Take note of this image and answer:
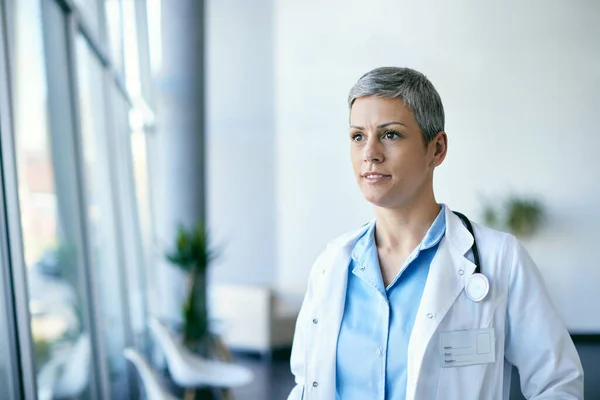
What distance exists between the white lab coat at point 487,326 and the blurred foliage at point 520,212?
2346 mm

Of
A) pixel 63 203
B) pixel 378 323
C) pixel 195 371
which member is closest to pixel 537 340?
pixel 378 323

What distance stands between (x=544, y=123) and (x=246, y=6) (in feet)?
15.8

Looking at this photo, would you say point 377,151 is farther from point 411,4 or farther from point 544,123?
point 411,4

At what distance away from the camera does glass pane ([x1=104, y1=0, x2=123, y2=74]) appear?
14.1 feet

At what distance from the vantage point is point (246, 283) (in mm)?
7328

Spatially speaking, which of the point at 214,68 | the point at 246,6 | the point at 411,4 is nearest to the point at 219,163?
the point at 214,68

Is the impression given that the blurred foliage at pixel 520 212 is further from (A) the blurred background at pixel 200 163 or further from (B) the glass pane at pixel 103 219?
(B) the glass pane at pixel 103 219

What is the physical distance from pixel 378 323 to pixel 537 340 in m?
0.30

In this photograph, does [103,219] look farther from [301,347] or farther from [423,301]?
[423,301]

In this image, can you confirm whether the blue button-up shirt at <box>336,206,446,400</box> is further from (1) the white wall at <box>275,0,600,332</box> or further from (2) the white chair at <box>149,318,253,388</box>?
(2) the white chair at <box>149,318,253,388</box>

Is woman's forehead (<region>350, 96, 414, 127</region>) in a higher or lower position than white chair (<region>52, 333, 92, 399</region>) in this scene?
higher

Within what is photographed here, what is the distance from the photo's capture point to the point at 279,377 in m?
4.97

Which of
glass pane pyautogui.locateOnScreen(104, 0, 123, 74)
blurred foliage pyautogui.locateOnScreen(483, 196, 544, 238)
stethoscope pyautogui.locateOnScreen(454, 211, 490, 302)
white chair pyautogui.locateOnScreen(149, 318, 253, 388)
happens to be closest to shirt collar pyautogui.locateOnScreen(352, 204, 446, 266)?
stethoscope pyautogui.locateOnScreen(454, 211, 490, 302)

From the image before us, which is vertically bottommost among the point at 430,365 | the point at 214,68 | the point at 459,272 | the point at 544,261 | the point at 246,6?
the point at 544,261
